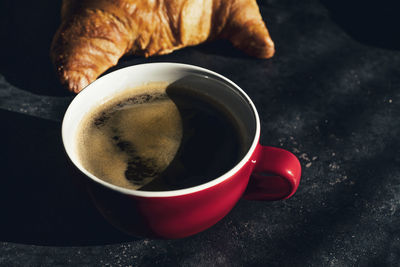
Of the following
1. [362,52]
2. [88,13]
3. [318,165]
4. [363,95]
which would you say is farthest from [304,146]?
[88,13]

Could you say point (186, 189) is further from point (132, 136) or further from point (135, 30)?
point (135, 30)

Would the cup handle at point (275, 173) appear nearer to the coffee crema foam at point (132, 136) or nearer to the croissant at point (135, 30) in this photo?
the coffee crema foam at point (132, 136)

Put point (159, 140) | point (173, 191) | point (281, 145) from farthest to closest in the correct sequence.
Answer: point (281, 145), point (159, 140), point (173, 191)

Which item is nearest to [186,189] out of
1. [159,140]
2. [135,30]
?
[159,140]

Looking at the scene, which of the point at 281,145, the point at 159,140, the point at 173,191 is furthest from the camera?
the point at 281,145

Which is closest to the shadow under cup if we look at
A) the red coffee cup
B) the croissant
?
the red coffee cup

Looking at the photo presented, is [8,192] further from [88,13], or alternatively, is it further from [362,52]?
[362,52]
